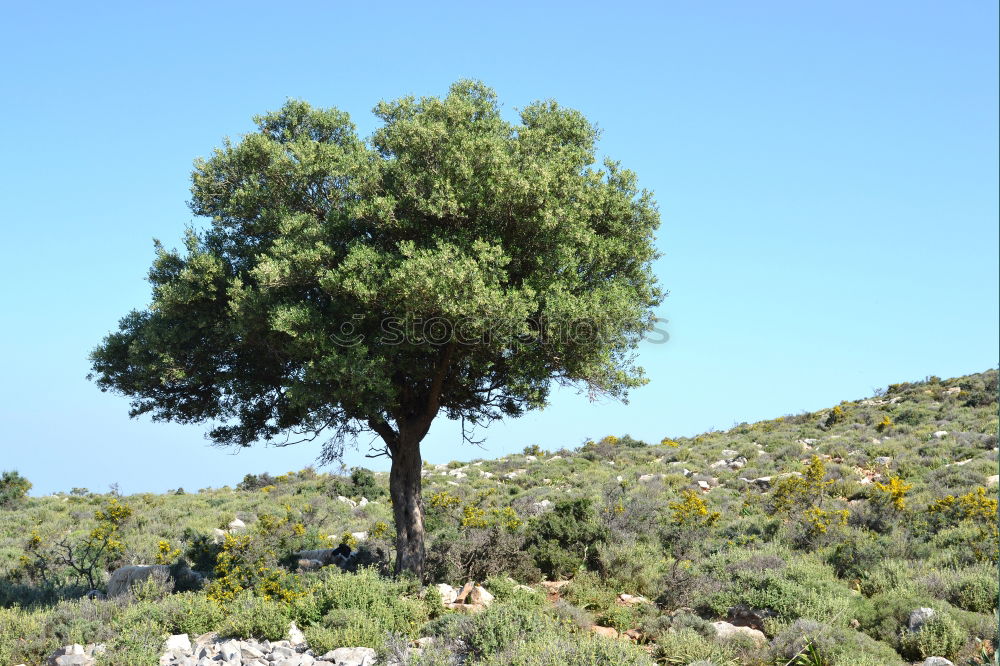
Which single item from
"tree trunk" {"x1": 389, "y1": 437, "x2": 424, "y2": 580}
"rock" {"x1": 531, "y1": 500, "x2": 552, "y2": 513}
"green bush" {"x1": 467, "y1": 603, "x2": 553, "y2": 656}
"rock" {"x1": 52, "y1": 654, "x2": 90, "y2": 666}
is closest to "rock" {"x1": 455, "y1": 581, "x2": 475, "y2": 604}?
"tree trunk" {"x1": 389, "y1": 437, "x2": 424, "y2": 580}

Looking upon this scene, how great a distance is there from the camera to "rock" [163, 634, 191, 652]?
1298 cm

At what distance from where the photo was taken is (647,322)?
18.3m

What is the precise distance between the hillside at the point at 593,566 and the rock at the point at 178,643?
0.89 ft

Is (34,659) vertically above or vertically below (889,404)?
below

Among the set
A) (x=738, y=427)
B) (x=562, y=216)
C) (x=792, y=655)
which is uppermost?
(x=562, y=216)

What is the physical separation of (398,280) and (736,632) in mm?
8554

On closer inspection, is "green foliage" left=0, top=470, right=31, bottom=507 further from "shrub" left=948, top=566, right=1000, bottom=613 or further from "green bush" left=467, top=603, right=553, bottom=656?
"shrub" left=948, top=566, right=1000, bottom=613

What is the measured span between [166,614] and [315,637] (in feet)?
12.0

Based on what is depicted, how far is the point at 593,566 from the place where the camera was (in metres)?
18.5

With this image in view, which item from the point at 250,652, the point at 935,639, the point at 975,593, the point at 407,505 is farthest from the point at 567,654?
the point at 975,593

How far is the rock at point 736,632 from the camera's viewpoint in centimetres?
1342

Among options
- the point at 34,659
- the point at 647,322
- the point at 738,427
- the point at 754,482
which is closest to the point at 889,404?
the point at 738,427

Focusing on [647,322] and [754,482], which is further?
[754,482]

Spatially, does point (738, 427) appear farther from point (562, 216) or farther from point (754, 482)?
point (562, 216)
